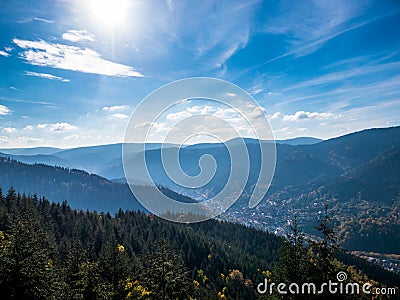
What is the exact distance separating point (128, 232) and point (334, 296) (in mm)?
81135

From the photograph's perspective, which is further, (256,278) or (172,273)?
(256,278)

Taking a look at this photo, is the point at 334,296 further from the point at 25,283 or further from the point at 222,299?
the point at 222,299

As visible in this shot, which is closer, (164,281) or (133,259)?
(164,281)

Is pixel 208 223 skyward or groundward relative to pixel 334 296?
groundward

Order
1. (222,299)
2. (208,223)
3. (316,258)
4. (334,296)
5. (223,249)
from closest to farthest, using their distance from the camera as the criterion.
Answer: (334,296) → (316,258) → (222,299) → (223,249) → (208,223)

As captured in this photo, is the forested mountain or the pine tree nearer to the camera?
→ the pine tree

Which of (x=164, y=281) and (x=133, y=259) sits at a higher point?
(x=164, y=281)

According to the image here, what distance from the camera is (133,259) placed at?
60.2 meters

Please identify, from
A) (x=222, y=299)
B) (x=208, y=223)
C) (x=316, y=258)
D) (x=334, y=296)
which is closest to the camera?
(x=334, y=296)

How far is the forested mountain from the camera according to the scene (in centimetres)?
1791

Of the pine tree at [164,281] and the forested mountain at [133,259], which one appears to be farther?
the forested mountain at [133,259]

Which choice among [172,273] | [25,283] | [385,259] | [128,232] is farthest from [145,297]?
[385,259]

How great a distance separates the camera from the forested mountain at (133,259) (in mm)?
17906

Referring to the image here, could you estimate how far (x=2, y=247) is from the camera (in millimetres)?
21562
